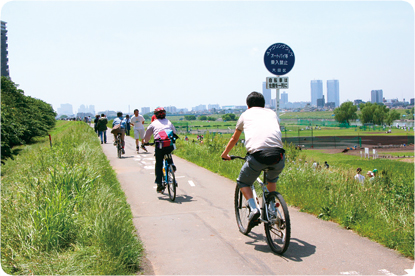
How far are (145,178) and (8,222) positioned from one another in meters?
5.67

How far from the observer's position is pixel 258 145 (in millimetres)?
4645

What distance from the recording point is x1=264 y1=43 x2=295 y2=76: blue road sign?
31.7 feet

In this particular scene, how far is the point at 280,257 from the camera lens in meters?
4.64

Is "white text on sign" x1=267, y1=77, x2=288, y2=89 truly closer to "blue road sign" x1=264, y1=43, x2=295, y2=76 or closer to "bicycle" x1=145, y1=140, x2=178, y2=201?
"blue road sign" x1=264, y1=43, x2=295, y2=76

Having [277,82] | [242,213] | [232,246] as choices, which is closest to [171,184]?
[242,213]

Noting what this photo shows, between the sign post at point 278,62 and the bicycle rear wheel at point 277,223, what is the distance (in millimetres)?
5508

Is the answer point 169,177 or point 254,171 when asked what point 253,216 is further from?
point 169,177

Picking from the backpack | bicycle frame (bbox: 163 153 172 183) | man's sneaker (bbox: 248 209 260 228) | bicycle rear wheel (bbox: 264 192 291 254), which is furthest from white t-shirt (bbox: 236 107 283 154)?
bicycle frame (bbox: 163 153 172 183)

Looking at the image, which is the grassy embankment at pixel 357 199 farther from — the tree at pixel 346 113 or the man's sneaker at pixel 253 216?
the tree at pixel 346 113

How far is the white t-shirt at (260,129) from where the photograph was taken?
467 centimetres

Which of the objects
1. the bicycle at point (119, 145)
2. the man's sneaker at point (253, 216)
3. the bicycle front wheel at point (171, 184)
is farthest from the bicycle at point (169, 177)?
Result: the bicycle at point (119, 145)

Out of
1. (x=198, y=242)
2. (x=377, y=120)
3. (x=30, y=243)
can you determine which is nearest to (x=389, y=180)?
(x=198, y=242)

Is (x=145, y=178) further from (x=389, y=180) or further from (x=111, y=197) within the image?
(x=389, y=180)

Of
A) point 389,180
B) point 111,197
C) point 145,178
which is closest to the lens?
point 111,197
